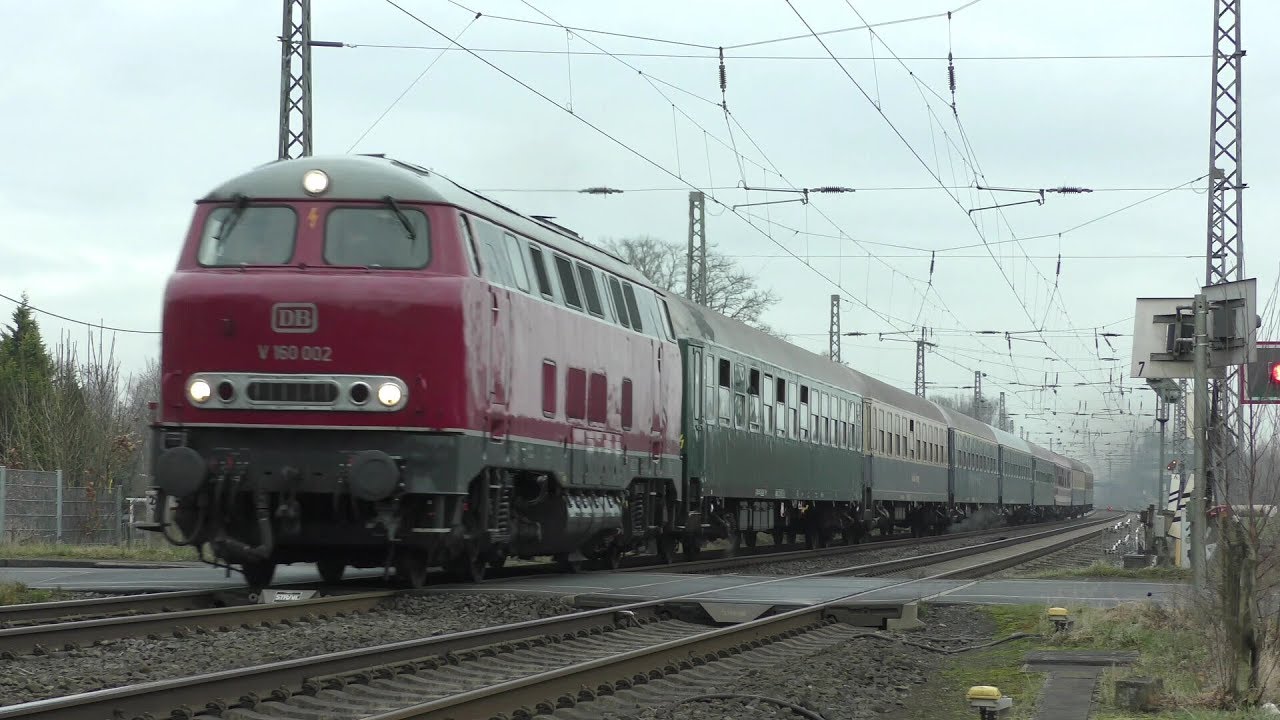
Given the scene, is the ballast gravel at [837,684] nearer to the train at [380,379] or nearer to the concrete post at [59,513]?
the train at [380,379]

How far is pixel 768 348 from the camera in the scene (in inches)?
1064

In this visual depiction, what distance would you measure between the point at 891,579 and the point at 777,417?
26.2ft

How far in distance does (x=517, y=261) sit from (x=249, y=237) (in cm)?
267

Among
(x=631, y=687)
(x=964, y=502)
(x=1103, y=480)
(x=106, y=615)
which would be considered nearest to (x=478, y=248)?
(x=106, y=615)

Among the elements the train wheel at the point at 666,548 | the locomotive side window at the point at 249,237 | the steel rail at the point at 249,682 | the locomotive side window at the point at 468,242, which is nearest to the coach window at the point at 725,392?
the train wheel at the point at 666,548

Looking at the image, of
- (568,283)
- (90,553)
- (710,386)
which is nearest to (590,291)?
(568,283)

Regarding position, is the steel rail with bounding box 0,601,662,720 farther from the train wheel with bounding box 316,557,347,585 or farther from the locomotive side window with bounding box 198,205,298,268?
the train wheel with bounding box 316,557,347,585

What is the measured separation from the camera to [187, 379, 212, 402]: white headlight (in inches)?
505

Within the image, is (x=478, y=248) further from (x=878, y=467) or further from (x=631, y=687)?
(x=878, y=467)

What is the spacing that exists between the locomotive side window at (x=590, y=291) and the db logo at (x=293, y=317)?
444 cm

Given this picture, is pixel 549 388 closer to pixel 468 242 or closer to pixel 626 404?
pixel 468 242

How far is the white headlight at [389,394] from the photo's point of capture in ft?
41.8

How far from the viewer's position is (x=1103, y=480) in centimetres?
18325

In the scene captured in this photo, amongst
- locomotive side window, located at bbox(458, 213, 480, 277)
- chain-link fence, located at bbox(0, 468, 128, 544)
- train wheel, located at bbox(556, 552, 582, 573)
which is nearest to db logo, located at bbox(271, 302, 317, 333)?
locomotive side window, located at bbox(458, 213, 480, 277)
